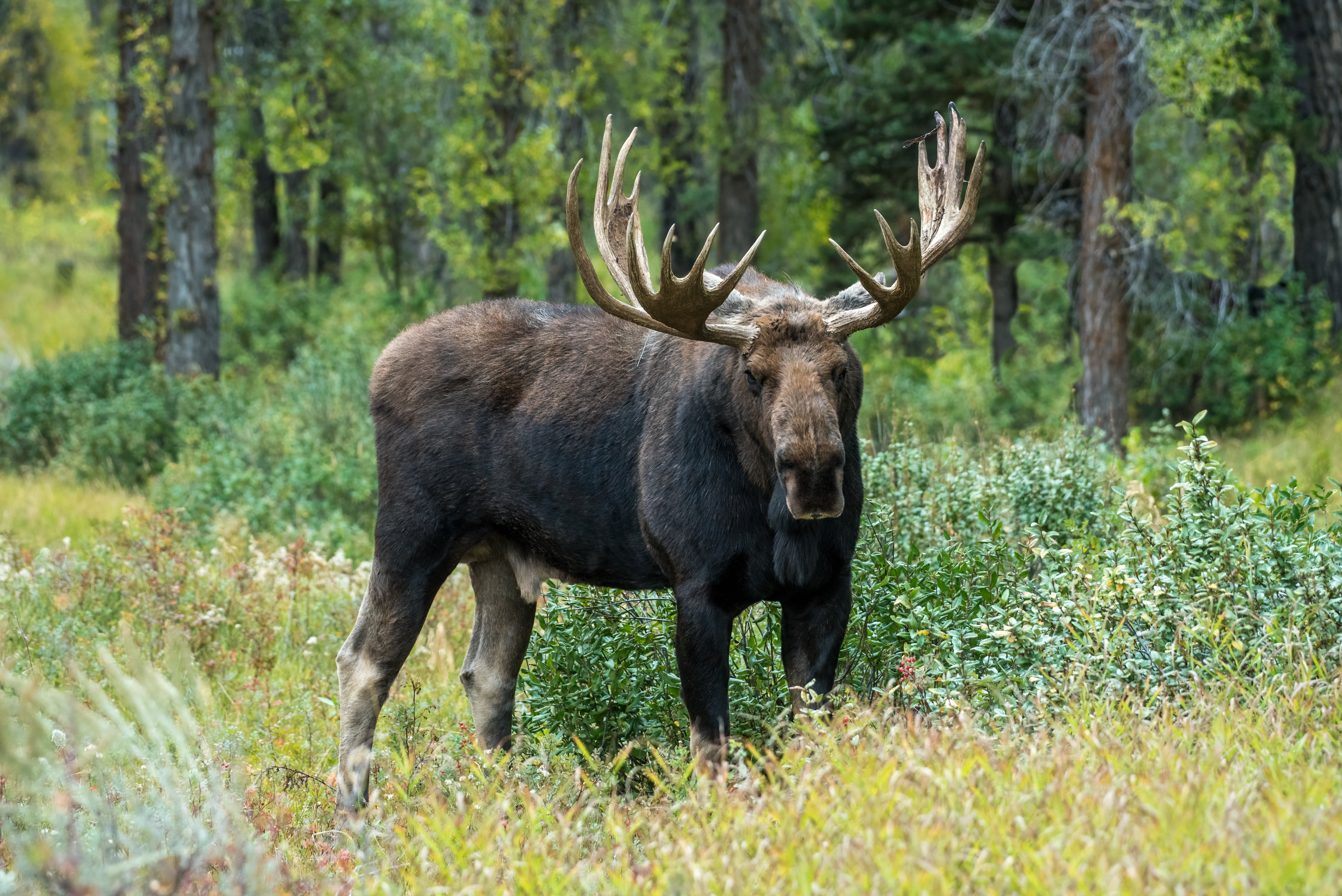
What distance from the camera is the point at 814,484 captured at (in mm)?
4414

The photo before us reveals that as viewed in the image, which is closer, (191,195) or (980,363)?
(191,195)

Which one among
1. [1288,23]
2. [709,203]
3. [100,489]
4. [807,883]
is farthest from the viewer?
[709,203]

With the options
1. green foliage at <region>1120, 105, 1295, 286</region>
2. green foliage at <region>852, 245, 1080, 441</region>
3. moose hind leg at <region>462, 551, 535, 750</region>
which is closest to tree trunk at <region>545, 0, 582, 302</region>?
green foliage at <region>852, 245, 1080, 441</region>

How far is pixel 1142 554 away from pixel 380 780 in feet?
10.7

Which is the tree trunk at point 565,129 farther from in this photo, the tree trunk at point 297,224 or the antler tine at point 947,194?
the antler tine at point 947,194

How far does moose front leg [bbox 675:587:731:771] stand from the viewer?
4.83 metres

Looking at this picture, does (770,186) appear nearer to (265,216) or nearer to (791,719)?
(265,216)

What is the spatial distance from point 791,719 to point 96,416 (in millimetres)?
10995

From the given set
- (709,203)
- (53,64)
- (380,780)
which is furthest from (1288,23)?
(53,64)

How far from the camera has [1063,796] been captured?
11.2 ft

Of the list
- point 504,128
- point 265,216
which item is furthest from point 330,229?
point 504,128

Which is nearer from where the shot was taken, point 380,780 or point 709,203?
point 380,780

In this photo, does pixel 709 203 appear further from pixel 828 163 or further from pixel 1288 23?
pixel 1288 23

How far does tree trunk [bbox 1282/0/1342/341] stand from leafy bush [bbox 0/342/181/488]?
12.9 metres
